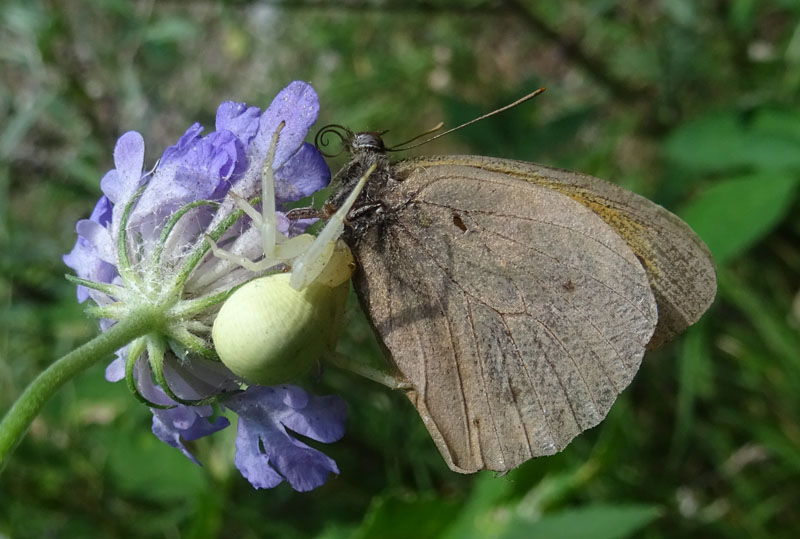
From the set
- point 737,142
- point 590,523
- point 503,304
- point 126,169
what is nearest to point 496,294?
point 503,304

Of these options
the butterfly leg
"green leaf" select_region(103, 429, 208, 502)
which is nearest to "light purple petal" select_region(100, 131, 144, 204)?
the butterfly leg

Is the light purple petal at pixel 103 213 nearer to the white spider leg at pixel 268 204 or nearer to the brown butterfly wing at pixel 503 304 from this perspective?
the white spider leg at pixel 268 204

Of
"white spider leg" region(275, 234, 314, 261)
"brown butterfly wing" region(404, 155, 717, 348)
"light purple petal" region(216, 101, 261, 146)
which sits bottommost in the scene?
"brown butterfly wing" region(404, 155, 717, 348)

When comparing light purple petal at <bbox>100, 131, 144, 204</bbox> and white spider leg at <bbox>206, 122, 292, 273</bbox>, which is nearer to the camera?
white spider leg at <bbox>206, 122, 292, 273</bbox>

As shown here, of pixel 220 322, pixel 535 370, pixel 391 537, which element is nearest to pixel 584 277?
pixel 535 370

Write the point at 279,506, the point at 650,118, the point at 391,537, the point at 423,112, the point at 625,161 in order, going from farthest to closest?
the point at 423,112 < the point at 625,161 < the point at 650,118 < the point at 279,506 < the point at 391,537

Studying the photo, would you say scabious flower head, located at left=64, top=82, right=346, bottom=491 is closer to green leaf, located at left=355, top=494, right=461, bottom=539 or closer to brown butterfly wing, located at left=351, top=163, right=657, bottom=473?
brown butterfly wing, located at left=351, top=163, right=657, bottom=473

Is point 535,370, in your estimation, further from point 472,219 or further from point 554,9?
point 554,9

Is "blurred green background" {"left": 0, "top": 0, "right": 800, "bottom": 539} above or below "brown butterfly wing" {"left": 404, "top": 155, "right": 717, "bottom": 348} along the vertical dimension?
below

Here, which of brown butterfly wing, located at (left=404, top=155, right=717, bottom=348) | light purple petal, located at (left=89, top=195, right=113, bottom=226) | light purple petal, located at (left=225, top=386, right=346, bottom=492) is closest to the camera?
light purple petal, located at (left=225, top=386, right=346, bottom=492)
